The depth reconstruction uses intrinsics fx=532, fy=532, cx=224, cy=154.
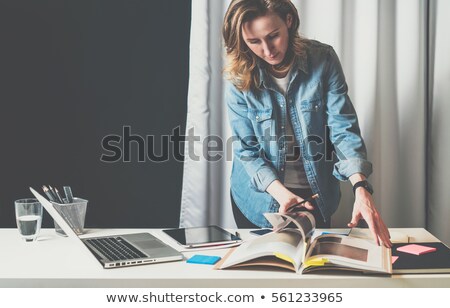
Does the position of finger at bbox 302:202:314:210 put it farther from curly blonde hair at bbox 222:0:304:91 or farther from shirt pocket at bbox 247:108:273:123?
curly blonde hair at bbox 222:0:304:91

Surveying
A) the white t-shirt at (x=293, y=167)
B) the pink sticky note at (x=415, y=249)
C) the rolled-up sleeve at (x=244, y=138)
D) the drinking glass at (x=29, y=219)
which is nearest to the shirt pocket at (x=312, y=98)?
the white t-shirt at (x=293, y=167)

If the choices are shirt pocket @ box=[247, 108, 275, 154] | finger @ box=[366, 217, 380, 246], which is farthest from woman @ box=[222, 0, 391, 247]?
finger @ box=[366, 217, 380, 246]

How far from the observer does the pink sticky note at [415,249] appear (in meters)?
1.39

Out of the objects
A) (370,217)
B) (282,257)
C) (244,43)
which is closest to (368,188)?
(370,217)

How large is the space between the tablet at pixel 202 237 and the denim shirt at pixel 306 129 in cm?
43

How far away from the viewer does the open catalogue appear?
125 centimetres

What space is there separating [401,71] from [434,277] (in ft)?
3.50

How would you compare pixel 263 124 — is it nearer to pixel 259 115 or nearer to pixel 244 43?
pixel 259 115

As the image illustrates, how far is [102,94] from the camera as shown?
7.06ft

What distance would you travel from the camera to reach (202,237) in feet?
5.22

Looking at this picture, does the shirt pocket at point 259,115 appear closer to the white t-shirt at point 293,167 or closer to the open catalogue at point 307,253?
the white t-shirt at point 293,167

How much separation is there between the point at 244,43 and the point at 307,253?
1.00 meters

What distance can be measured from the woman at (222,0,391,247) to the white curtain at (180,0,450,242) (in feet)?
Result: 0.21
